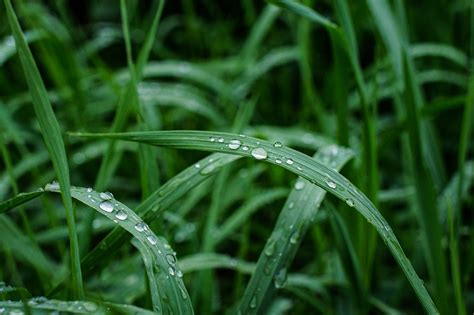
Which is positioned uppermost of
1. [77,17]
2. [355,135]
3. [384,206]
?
[77,17]

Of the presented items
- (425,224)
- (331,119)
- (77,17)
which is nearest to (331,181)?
(425,224)

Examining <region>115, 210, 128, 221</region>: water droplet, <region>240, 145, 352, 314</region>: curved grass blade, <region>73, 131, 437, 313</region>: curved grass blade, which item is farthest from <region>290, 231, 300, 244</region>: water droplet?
<region>115, 210, 128, 221</region>: water droplet

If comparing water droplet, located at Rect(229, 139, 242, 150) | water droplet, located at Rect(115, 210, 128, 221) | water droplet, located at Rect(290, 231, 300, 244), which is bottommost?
water droplet, located at Rect(115, 210, 128, 221)

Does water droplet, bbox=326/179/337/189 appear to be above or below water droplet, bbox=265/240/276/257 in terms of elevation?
above

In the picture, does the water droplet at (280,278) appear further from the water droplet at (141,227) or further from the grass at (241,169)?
the water droplet at (141,227)

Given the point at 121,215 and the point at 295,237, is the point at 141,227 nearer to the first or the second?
the point at 121,215

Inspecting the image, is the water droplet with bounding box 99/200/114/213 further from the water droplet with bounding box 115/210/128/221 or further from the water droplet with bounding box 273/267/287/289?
the water droplet with bounding box 273/267/287/289

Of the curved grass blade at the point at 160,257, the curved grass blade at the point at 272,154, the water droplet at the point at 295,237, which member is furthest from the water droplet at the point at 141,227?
the water droplet at the point at 295,237

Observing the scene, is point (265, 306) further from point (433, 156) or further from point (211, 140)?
point (433, 156)
